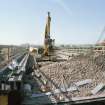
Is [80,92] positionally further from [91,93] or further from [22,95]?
[22,95]

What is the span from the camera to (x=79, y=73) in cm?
1505

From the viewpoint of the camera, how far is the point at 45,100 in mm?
11109

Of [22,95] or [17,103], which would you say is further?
[22,95]

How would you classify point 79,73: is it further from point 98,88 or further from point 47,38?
point 47,38

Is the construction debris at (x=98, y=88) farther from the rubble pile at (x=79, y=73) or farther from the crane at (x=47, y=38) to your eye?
the crane at (x=47, y=38)

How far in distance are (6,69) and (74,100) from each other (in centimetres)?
415

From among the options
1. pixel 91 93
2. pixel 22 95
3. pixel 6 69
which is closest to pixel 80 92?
pixel 91 93

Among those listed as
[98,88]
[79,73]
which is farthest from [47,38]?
[98,88]

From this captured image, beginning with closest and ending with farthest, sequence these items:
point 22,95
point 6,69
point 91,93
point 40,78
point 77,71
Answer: point 22,95 → point 91,93 → point 6,69 → point 40,78 → point 77,71

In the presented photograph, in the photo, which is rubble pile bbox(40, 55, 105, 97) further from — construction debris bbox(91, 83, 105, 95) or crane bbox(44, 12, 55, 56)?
crane bbox(44, 12, 55, 56)

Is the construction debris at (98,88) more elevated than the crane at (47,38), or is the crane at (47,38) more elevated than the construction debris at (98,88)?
the crane at (47,38)

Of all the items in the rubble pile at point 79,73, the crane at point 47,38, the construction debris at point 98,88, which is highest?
the crane at point 47,38

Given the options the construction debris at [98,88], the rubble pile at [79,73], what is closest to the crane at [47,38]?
the rubble pile at [79,73]

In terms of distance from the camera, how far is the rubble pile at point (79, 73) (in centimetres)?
1310
